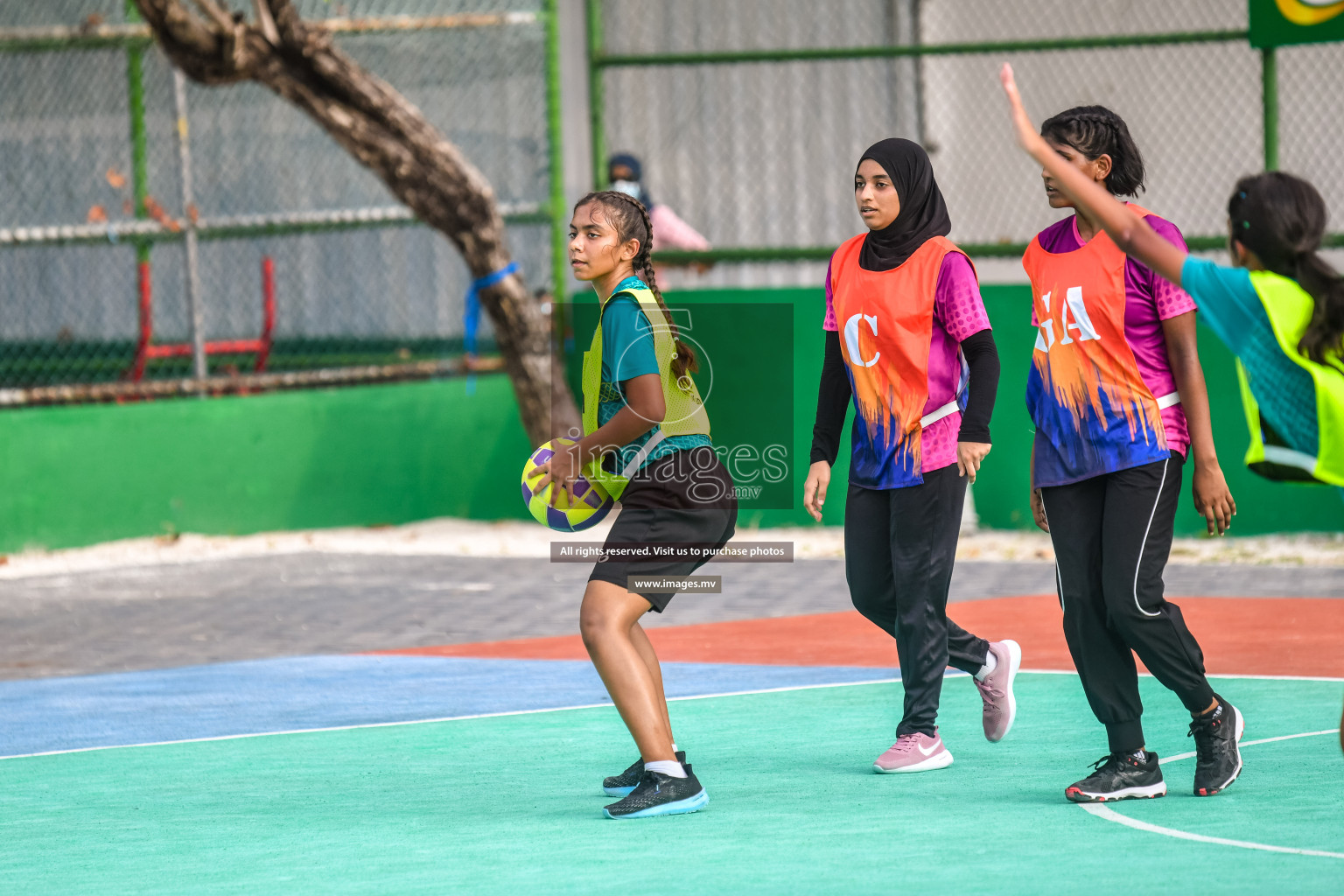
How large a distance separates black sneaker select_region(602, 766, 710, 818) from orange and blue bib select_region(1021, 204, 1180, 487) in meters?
1.40

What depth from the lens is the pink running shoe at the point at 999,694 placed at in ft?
21.0

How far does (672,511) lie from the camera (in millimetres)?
5746

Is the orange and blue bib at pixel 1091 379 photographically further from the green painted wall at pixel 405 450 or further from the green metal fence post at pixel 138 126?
the green metal fence post at pixel 138 126

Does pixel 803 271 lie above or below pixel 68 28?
below

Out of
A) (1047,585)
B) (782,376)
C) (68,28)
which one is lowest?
(1047,585)

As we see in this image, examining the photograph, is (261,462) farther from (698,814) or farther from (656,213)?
(698,814)

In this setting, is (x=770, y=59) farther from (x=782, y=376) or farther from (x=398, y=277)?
(x=398, y=277)

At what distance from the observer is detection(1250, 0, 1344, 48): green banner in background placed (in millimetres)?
11609

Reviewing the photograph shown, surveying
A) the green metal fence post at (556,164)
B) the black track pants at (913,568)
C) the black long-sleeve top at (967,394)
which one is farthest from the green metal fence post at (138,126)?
the black track pants at (913,568)

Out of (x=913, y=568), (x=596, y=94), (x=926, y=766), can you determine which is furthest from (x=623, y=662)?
(x=596, y=94)

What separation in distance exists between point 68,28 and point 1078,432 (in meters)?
10.7

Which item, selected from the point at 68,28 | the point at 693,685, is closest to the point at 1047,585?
the point at 693,685

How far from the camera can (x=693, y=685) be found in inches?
320

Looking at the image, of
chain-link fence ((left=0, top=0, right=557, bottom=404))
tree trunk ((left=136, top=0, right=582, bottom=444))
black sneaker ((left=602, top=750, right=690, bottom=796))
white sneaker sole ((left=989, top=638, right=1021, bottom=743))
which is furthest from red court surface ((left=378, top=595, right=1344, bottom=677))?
chain-link fence ((left=0, top=0, right=557, bottom=404))
